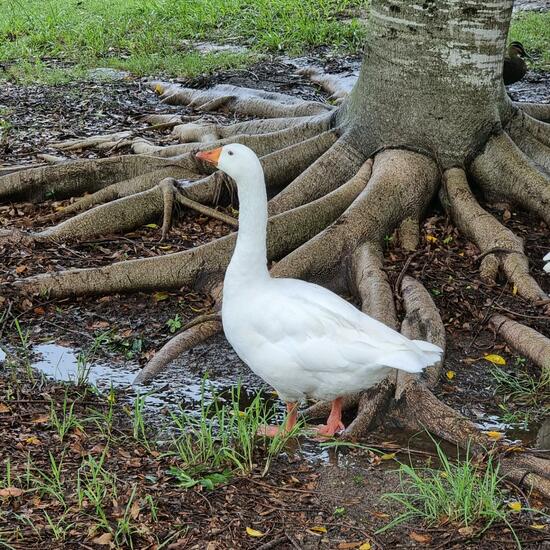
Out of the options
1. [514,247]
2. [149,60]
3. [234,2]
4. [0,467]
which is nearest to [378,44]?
[514,247]

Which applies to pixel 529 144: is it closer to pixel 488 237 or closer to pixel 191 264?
pixel 488 237

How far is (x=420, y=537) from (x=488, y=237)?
3.06 meters

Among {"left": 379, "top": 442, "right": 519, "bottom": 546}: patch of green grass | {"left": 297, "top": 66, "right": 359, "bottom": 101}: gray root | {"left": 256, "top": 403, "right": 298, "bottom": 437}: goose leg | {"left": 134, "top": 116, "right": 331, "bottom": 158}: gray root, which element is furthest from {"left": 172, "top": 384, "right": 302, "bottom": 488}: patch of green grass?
{"left": 297, "top": 66, "right": 359, "bottom": 101}: gray root

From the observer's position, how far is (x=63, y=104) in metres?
11.4

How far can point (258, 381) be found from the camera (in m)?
5.74

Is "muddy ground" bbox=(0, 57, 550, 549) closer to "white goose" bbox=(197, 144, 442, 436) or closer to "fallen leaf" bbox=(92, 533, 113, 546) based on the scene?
"fallen leaf" bbox=(92, 533, 113, 546)

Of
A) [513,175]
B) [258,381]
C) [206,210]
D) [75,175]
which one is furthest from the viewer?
[75,175]

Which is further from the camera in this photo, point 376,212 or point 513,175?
point 513,175

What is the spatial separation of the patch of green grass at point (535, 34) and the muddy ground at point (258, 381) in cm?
689

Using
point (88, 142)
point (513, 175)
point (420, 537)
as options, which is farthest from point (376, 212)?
point (88, 142)

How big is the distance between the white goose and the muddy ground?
1.28 feet

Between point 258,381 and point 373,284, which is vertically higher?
point 373,284

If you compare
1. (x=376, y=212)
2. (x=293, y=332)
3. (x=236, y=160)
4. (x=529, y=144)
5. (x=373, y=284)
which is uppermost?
(x=236, y=160)

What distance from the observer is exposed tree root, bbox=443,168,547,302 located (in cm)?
639
